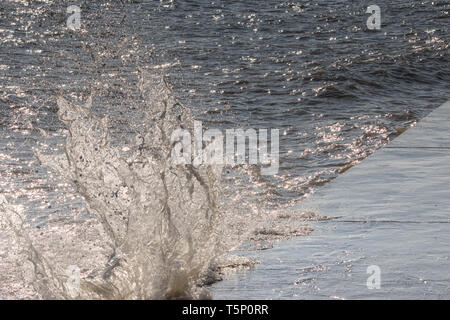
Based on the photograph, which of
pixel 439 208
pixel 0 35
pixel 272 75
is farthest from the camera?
pixel 0 35

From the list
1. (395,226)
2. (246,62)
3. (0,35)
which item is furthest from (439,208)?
(0,35)

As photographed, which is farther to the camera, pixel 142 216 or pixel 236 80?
pixel 236 80

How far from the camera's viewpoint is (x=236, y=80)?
9734 mm

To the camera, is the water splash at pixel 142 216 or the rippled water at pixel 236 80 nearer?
the water splash at pixel 142 216

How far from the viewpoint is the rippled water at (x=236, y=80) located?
18.4 feet

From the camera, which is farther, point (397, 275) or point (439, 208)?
point (439, 208)

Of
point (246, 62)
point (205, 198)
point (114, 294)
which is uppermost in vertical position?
point (246, 62)

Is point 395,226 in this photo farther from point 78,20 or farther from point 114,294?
point 78,20

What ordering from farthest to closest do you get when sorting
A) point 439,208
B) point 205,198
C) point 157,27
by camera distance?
point 157,27 → point 439,208 → point 205,198

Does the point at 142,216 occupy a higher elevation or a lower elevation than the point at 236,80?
lower

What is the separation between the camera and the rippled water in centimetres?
559

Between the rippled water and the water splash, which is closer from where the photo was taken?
the water splash

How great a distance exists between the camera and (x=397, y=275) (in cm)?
353

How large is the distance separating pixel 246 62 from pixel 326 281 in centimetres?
739
